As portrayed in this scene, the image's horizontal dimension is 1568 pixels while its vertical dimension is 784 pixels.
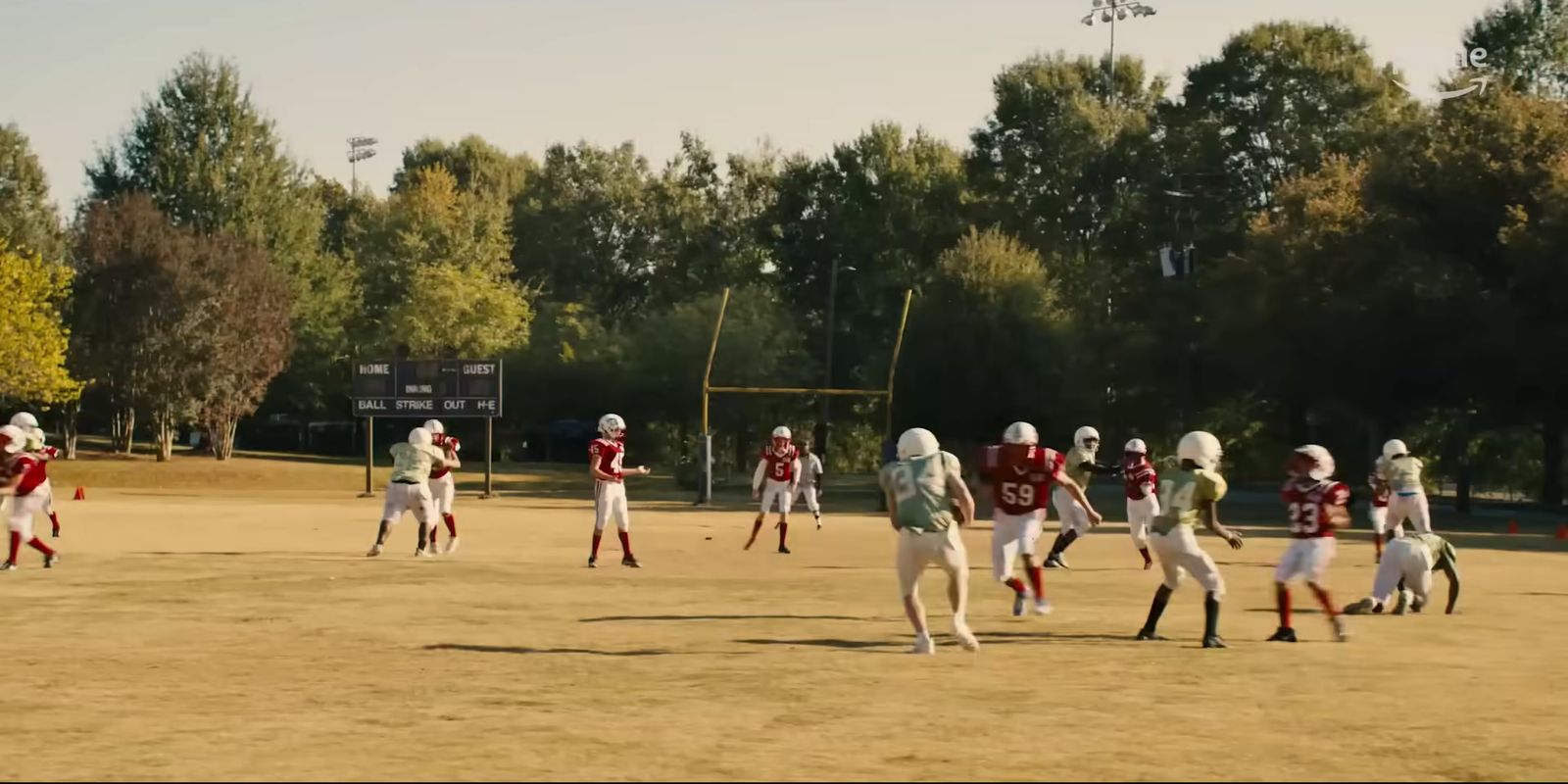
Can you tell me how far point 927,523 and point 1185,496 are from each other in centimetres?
278

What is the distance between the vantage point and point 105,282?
7450 cm

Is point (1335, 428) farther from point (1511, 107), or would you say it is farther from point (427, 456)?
point (427, 456)

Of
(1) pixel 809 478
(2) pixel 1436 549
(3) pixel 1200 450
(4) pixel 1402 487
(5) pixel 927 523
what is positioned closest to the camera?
(5) pixel 927 523

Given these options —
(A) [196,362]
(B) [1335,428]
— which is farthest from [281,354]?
(B) [1335,428]

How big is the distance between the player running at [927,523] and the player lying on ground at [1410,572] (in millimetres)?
6257

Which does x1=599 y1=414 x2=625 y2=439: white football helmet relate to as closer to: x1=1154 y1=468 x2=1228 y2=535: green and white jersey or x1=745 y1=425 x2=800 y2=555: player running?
x1=745 y1=425 x2=800 y2=555: player running

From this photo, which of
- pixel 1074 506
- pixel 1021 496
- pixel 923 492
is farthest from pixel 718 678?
pixel 1074 506

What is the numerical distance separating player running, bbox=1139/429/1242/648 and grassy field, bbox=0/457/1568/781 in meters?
0.60

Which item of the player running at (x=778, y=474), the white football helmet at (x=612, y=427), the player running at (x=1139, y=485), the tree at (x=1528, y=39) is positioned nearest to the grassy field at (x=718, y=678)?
the player running at (x=1139, y=485)

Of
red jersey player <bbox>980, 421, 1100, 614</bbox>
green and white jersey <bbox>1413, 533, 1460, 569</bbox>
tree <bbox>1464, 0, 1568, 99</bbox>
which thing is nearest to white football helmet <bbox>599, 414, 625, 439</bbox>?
red jersey player <bbox>980, 421, 1100, 614</bbox>

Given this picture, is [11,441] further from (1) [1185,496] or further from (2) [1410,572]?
(2) [1410,572]

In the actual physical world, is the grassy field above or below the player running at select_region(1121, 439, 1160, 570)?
below

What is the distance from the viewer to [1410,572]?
2030 centimetres

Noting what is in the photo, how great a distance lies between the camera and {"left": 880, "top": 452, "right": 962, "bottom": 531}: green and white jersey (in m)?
16.0
